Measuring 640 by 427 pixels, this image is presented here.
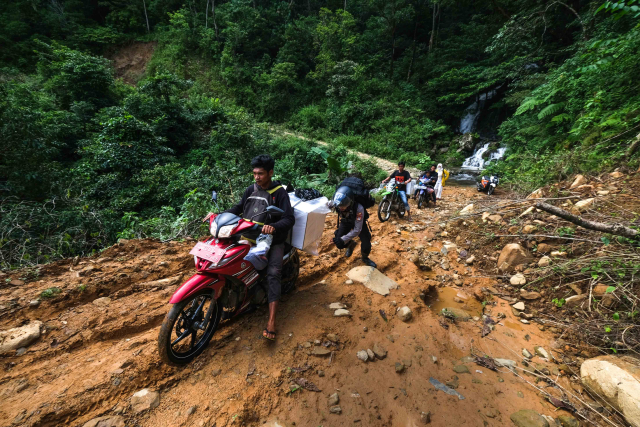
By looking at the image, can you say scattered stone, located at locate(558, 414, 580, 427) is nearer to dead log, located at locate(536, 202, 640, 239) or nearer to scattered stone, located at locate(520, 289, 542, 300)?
scattered stone, located at locate(520, 289, 542, 300)

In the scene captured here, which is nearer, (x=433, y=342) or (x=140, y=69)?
(x=433, y=342)

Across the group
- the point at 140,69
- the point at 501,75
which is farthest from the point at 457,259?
the point at 140,69

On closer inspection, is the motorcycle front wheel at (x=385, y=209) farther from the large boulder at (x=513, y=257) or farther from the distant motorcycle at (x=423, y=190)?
the large boulder at (x=513, y=257)

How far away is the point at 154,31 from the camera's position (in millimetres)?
25344

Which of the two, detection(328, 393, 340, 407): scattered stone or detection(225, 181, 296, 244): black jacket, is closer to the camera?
detection(328, 393, 340, 407): scattered stone

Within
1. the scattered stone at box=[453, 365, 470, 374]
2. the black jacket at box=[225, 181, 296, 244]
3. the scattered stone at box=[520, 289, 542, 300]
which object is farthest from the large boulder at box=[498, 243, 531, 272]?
the black jacket at box=[225, 181, 296, 244]

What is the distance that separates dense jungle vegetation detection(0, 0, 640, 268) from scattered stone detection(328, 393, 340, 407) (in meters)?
4.24

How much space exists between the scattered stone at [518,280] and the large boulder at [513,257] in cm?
24

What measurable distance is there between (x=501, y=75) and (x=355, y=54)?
43.9 feet

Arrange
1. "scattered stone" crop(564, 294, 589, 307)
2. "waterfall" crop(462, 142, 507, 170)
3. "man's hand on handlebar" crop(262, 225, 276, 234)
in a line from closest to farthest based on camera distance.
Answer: "man's hand on handlebar" crop(262, 225, 276, 234), "scattered stone" crop(564, 294, 589, 307), "waterfall" crop(462, 142, 507, 170)

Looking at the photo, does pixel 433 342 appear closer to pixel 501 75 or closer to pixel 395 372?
pixel 395 372

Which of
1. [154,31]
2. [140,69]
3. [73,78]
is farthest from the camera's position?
[154,31]

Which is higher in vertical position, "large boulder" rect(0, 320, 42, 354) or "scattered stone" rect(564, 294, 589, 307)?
"scattered stone" rect(564, 294, 589, 307)

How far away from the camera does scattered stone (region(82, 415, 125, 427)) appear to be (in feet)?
5.58
